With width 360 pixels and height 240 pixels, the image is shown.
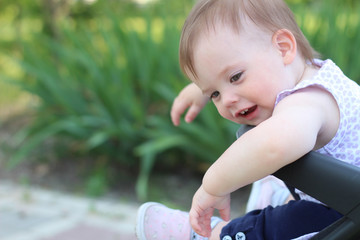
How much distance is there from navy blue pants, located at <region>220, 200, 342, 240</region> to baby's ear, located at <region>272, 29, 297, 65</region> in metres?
0.31

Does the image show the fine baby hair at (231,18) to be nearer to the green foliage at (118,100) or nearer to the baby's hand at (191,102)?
the baby's hand at (191,102)

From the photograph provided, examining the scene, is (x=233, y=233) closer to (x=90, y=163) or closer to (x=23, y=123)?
(x=90, y=163)

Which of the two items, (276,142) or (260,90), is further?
(260,90)

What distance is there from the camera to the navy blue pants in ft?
3.17

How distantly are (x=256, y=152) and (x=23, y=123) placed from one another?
3.83 metres

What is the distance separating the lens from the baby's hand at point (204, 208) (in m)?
0.92

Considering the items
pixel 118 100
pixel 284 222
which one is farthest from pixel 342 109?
pixel 118 100

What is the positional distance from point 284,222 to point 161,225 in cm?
32

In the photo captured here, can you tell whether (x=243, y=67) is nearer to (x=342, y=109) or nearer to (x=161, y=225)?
(x=342, y=109)

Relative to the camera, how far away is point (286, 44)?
1023mm

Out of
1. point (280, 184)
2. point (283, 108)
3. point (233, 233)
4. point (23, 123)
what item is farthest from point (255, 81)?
point (23, 123)

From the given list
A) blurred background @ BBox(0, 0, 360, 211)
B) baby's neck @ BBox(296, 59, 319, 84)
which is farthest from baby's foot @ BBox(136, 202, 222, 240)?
blurred background @ BBox(0, 0, 360, 211)

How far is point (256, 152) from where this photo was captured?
2.71 ft

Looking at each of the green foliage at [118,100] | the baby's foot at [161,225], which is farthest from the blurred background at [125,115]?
the baby's foot at [161,225]
